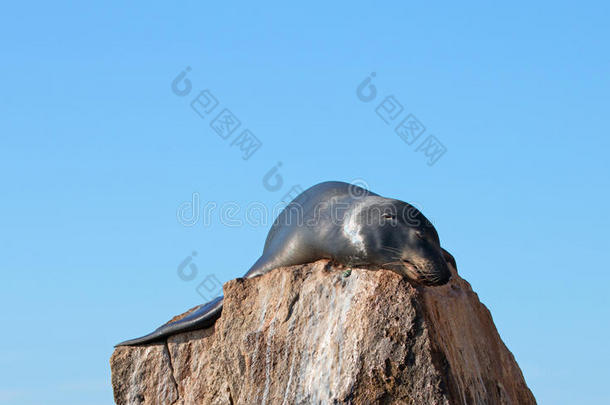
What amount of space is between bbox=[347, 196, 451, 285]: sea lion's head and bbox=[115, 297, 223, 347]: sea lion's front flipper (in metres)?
1.61

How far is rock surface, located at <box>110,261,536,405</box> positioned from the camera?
705 centimetres

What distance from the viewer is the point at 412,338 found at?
708 centimetres

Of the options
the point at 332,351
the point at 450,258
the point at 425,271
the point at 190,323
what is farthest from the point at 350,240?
the point at 190,323

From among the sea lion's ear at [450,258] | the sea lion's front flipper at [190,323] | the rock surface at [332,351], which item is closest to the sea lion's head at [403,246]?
the rock surface at [332,351]

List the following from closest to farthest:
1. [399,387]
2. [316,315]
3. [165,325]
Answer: [399,387] < [316,315] < [165,325]

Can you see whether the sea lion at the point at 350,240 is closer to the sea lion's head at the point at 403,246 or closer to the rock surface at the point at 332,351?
the sea lion's head at the point at 403,246

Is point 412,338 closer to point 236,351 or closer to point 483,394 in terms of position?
point 483,394

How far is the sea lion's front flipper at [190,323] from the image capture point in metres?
8.48

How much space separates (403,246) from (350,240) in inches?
18.6

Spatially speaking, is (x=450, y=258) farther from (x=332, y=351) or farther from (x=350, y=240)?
(x=332, y=351)

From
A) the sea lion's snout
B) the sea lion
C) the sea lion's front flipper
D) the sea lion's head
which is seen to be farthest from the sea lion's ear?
the sea lion's front flipper

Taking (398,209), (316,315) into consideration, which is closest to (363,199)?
(398,209)

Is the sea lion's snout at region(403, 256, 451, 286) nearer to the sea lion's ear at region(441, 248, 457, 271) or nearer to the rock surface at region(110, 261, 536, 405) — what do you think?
the rock surface at region(110, 261, 536, 405)

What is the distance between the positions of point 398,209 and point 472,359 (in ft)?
4.77
